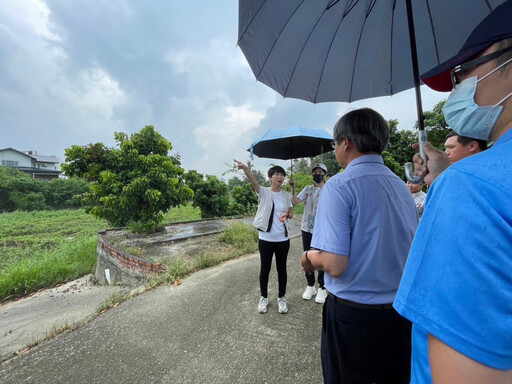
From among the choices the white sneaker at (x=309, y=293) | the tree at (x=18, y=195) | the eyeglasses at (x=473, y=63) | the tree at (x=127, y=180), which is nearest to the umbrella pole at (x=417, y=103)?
the eyeglasses at (x=473, y=63)

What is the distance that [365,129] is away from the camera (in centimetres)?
127

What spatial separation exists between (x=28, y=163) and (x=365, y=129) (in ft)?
185

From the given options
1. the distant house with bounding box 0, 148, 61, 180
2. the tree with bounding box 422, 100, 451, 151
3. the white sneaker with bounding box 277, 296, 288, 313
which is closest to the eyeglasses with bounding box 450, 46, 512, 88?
the white sneaker with bounding box 277, 296, 288, 313

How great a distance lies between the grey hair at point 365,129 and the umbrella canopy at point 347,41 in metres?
1.06

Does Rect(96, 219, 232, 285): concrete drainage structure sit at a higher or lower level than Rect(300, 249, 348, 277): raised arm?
lower

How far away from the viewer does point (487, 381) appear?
0.43 meters

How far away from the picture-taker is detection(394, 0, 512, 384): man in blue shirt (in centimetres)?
41

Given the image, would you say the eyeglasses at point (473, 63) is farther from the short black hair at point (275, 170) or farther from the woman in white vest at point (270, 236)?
the short black hair at point (275, 170)

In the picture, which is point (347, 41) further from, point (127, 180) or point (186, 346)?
point (127, 180)

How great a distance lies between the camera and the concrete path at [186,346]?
2.15m

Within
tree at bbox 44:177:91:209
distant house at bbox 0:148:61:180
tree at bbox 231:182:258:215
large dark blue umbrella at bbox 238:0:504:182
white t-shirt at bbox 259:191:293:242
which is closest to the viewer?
large dark blue umbrella at bbox 238:0:504:182

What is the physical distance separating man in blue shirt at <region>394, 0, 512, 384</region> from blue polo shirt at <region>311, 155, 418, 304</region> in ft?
2.05

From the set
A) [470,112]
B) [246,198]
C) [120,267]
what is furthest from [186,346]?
[246,198]

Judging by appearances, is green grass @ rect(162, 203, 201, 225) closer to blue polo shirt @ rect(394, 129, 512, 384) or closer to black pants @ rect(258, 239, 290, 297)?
black pants @ rect(258, 239, 290, 297)
